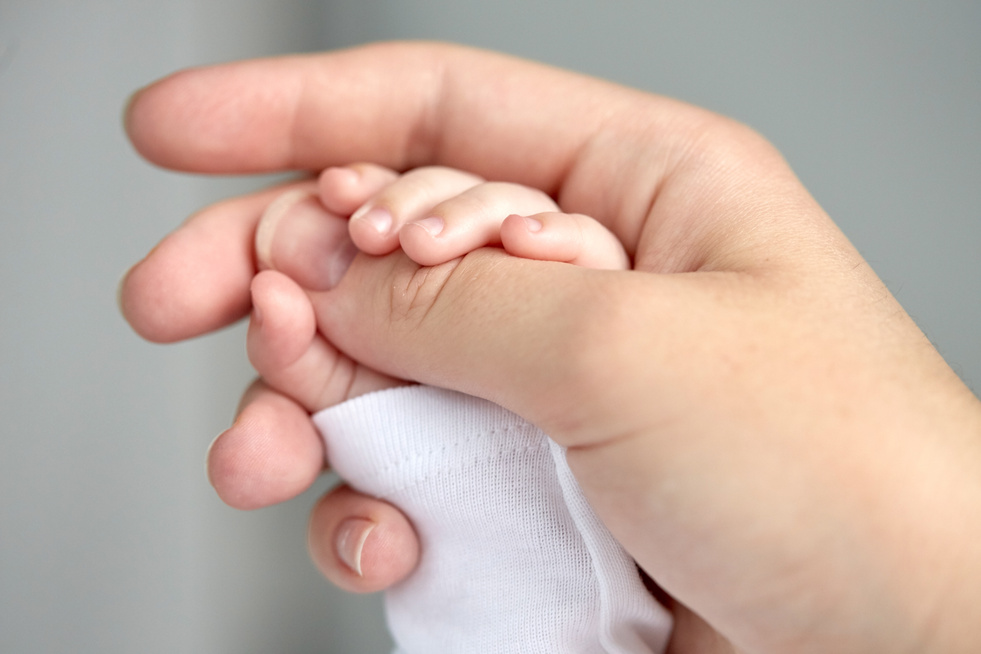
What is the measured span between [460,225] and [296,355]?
0.69 ft

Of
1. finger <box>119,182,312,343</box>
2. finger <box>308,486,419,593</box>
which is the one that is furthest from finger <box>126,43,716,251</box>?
finger <box>308,486,419,593</box>

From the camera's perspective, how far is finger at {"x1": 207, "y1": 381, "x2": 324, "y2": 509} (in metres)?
0.60

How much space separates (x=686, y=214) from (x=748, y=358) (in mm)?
222

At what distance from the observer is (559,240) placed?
51cm

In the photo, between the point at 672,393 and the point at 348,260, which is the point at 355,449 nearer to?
the point at 348,260

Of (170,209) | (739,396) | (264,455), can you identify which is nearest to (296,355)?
(264,455)

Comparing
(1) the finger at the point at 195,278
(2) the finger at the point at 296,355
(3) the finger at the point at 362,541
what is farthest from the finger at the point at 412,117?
(3) the finger at the point at 362,541

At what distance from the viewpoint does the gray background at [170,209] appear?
0.80 metres

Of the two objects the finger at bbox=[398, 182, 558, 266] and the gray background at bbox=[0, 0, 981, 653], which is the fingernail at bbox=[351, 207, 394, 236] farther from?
the gray background at bbox=[0, 0, 981, 653]

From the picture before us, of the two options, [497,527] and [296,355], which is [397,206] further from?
[497,527]

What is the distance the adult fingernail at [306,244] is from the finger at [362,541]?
218 millimetres

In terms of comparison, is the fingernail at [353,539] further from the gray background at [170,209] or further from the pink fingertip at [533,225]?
the gray background at [170,209]

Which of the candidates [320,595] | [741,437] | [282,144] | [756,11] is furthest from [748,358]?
[320,595]

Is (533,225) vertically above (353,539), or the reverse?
(533,225)
